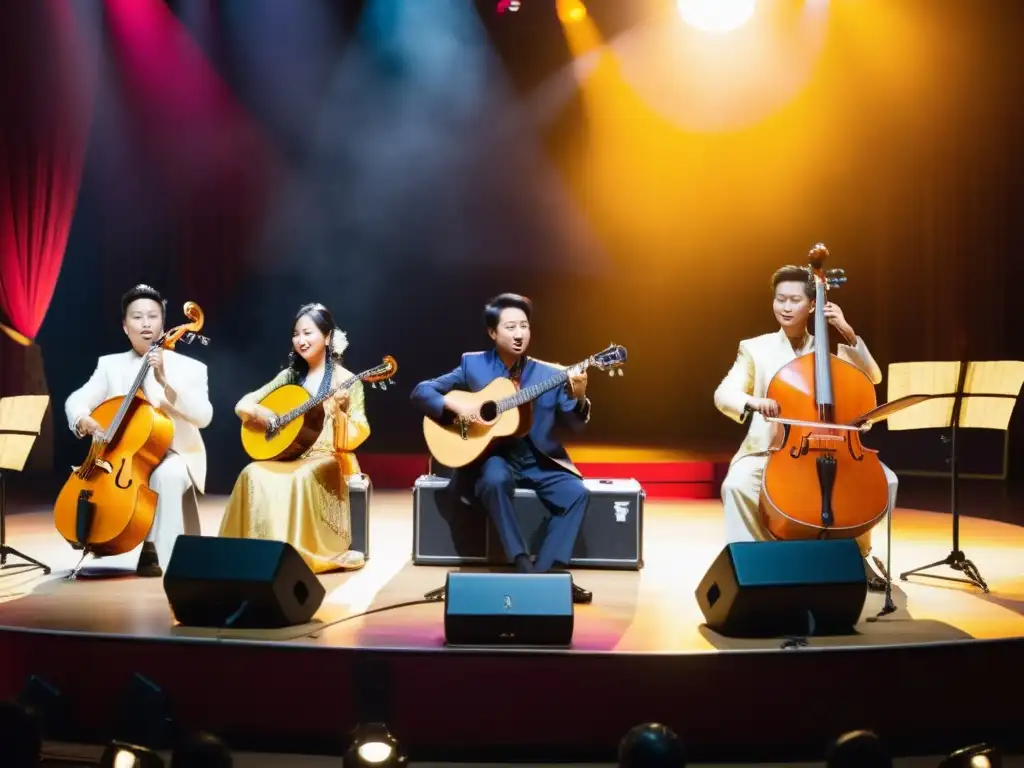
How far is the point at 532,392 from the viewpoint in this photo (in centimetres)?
407

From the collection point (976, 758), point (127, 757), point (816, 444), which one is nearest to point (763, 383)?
point (816, 444)

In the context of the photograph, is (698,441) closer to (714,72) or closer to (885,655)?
(714,72)

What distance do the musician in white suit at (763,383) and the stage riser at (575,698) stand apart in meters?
0.99

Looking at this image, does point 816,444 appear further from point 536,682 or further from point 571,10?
point 571,10

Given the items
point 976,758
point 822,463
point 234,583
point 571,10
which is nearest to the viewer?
point 976,758

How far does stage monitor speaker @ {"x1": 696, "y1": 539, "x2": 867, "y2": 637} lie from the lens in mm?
3045

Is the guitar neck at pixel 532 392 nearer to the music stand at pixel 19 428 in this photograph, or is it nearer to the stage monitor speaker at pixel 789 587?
the stage monitor speaker at pixel 789 587

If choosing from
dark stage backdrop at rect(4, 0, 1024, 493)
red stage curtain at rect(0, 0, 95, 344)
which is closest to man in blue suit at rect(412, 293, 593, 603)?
dark stage backdrop at rect(4, 0, 1024, 493)

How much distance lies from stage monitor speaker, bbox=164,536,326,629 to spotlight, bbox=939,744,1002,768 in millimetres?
1971

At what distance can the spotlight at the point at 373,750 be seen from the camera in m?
2.27

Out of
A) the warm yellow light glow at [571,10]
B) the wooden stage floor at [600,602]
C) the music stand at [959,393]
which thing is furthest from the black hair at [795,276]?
the warm yellow light glow at [571,10]

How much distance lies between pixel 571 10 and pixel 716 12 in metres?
Result: 1.17

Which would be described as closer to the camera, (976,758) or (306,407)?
(976,758)

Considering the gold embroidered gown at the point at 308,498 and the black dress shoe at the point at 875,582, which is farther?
the gold embroidered gown at the point at 308,498
